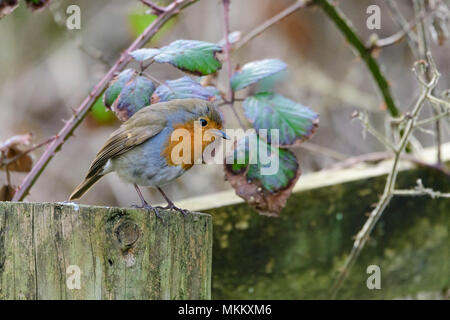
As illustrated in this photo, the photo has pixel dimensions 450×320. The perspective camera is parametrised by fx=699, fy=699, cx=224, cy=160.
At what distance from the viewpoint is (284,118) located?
2.14m

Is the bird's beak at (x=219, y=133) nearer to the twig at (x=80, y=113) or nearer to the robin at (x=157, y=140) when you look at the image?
the robin at (x=157, y=140)

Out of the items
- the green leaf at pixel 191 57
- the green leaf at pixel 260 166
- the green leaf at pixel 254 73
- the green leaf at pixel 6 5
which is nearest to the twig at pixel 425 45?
the green leaf at pixel 254 73

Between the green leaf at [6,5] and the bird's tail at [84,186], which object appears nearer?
the green leaf at [6,5]

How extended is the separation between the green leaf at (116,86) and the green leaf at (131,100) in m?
0.02

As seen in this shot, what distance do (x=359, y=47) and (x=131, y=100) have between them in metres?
1.27

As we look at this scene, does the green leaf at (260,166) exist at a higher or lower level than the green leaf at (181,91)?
lower

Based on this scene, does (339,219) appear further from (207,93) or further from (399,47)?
(399,47)

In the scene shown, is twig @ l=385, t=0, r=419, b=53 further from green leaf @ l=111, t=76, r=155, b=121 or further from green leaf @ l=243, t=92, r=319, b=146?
green leaf @ l=111, t=76, r=155, b=121

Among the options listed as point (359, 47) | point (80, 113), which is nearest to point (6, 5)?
point (80, 113)

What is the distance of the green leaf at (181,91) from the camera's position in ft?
6.91

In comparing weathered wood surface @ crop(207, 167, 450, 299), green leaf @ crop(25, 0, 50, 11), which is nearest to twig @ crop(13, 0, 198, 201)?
green leaf @ crop(25, 0, 50, 11)

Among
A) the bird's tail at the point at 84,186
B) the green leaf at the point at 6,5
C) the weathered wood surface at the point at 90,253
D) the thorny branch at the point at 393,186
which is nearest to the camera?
the weathered wood surface at the point at 90,253
